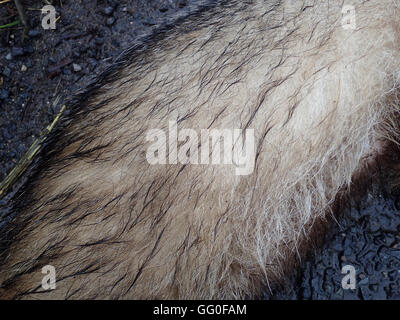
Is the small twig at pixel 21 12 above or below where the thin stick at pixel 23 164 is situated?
above

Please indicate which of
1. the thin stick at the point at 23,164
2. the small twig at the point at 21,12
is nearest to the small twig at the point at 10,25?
the small twig at the point at 21,12

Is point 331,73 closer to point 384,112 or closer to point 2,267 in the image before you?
point 384,112

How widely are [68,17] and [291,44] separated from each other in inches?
36.4

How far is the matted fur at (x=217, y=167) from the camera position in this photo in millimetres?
956

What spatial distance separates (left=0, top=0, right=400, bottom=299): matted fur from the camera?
0.96 m
